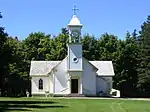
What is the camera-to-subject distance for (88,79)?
213 ft

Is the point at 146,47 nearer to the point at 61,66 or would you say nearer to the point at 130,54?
the point at 130,54

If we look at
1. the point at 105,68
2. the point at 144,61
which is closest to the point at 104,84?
the point at 105,68

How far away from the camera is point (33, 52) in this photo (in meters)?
84.2

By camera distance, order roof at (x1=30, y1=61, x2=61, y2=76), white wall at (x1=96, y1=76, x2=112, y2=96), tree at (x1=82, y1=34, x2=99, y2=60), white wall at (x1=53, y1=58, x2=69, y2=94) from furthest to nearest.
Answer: tree at (x1=82, y1=34, x2=99, y2=60)
roof at (x1=30, y1=61, x2=61, y2=76)
white wall at (x1=96, y1=76, x2=112, y2=96)
white wall at (x1=53, y1=58, x2=69, y2=94)

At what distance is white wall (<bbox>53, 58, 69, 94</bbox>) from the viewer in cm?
6444

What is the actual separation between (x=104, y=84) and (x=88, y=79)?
4.39 meters

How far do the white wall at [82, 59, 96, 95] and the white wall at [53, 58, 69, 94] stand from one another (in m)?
2.64

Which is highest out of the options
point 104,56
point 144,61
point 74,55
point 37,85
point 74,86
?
point 104,56

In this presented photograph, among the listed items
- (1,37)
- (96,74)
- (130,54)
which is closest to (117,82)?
(130,54)

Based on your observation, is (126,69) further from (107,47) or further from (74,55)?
(74,55)

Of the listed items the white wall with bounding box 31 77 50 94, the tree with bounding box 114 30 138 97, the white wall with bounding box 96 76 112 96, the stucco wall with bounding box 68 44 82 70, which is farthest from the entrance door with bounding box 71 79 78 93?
the tree with bounding box 114 30 138 97

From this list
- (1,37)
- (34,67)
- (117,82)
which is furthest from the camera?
(117,82)

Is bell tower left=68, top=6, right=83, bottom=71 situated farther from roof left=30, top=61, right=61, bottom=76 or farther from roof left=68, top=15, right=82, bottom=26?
roof left=30, top=61, right=61, bottom=76

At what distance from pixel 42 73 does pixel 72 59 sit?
6352mm
